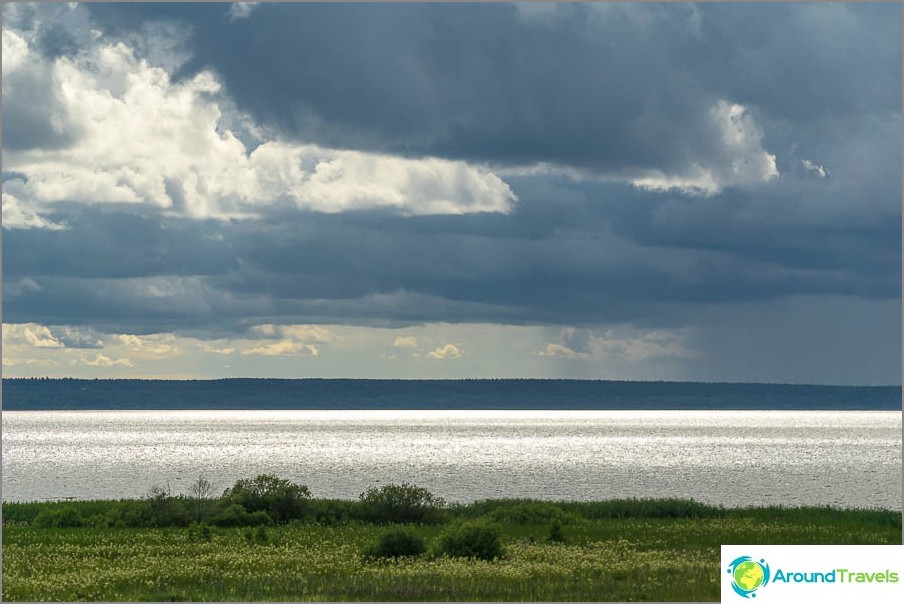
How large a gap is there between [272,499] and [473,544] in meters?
16.9

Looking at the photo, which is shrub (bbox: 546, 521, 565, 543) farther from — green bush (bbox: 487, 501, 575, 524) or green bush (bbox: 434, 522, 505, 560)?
green bush (bbox: 487, 501, 575, 524)

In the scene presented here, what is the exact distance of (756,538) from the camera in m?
48.2

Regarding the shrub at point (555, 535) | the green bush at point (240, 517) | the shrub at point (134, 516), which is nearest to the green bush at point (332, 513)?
the green bush at point (240, 517)

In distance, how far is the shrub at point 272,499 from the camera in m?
53.5

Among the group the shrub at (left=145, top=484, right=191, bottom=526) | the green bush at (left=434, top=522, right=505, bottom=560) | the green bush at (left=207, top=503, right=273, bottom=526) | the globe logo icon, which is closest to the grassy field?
the green bush at (left=434, top=522, right=505, bottom=560)

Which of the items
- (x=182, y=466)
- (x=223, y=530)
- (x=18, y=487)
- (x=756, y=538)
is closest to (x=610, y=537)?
(x=756, y=538)

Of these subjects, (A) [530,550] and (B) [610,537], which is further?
(B) [610,537]

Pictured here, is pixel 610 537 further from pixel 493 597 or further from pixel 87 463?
pixel 87 463

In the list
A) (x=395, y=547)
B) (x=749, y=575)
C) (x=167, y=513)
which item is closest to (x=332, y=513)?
(x=167, y=513)

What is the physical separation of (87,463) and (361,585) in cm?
17002

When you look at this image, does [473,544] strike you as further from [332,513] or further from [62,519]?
[62,519]

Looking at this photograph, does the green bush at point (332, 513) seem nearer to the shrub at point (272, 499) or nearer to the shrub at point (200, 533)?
the shrub at point (272, 499)

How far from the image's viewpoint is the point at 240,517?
5191 cm

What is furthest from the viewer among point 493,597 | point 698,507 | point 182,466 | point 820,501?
point 182,466
